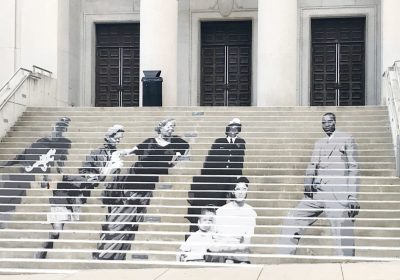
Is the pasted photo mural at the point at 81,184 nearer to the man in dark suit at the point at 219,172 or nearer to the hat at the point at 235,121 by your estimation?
the man in dark suit at the point at 219,172

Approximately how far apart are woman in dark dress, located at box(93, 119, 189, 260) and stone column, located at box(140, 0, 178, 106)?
3675mm

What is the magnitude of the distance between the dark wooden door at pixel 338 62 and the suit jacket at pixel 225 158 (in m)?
8.38

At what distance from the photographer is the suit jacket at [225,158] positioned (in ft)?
49.1

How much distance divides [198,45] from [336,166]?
11003 millimetres

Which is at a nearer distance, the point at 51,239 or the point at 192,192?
the point at 51,239

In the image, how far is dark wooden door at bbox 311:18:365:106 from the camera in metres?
23.8

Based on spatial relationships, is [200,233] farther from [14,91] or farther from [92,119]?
[14,91]

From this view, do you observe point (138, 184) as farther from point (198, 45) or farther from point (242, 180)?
point (198, 45)

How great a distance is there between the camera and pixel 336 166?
14820 mm

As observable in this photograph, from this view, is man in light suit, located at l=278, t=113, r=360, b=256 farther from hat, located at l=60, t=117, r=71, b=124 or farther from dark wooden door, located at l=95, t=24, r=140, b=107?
dark wooden door, located at l=95, t=24, r=140, b=107

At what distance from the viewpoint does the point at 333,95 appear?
939 inches

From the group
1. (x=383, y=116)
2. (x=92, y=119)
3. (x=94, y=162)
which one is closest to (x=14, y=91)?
(x=92, y=119)

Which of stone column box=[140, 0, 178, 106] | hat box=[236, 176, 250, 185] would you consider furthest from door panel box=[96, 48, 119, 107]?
hat box=[236, 176, 250, 185]

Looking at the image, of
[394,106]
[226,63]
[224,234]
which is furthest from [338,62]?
[224,234]
